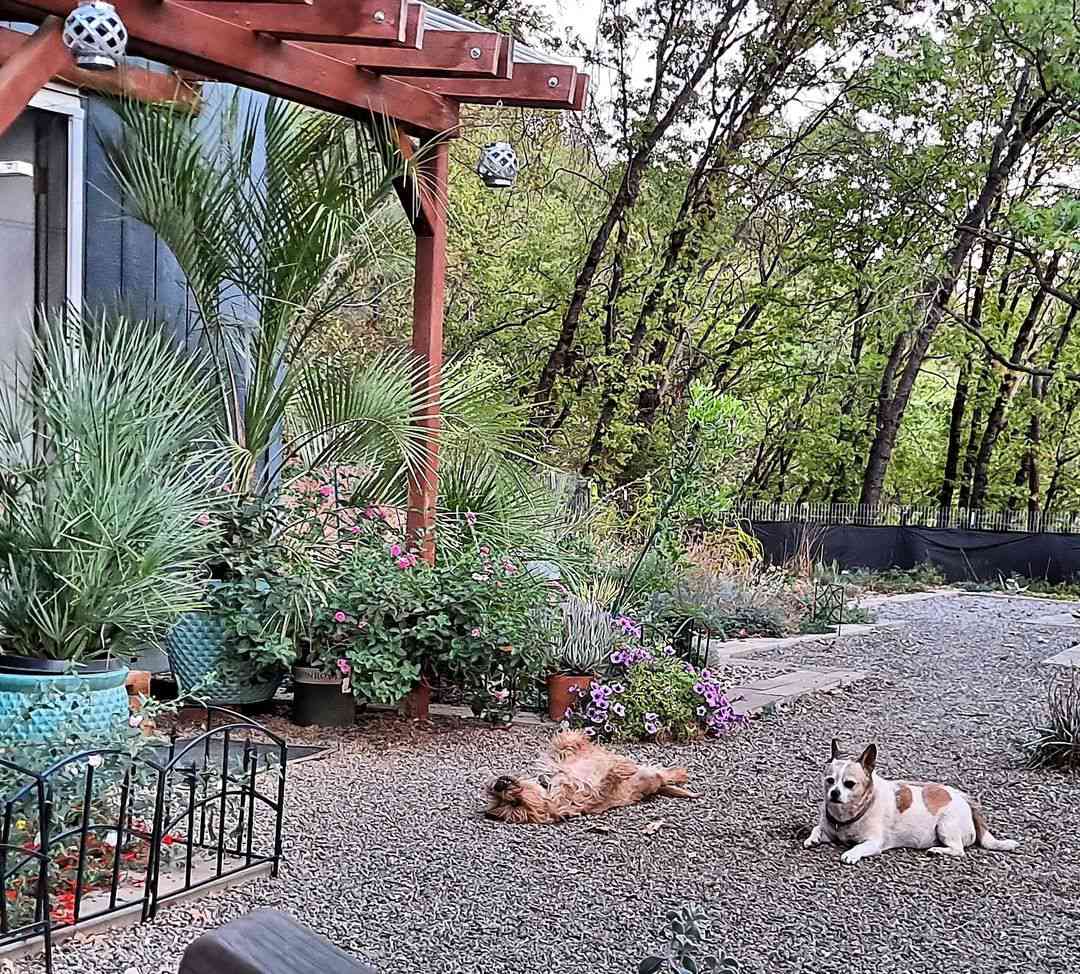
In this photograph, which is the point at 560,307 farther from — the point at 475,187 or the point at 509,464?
the point at 509,464

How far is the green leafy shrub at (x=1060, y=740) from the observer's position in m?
5.25

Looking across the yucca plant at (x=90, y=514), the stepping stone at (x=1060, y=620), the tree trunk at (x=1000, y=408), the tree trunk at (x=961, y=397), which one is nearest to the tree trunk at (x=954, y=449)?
the tree trunk at (x=961, y=397)

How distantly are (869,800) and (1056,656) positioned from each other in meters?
5.46

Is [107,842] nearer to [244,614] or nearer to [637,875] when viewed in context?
[637,875]

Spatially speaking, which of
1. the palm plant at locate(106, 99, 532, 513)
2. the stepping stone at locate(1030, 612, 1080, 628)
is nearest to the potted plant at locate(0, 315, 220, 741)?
the palm plant at locate(106, 99, 532, 513)

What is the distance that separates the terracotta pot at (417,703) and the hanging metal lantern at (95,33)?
2944 millimetres

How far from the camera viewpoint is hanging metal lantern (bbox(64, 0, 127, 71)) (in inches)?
159

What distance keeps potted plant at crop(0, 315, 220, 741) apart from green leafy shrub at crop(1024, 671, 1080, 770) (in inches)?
143

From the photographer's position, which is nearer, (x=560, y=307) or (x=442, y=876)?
(x=442, y=876)

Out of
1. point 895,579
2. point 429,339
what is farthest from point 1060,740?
point 895,579

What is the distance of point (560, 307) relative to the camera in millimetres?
13844

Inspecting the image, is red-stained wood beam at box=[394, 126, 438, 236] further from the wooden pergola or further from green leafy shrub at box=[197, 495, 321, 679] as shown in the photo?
green leafy shrub at box=[197, 495, 321, 679]

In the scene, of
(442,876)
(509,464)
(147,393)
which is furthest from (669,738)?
(147,393)

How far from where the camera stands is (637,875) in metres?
3.74
